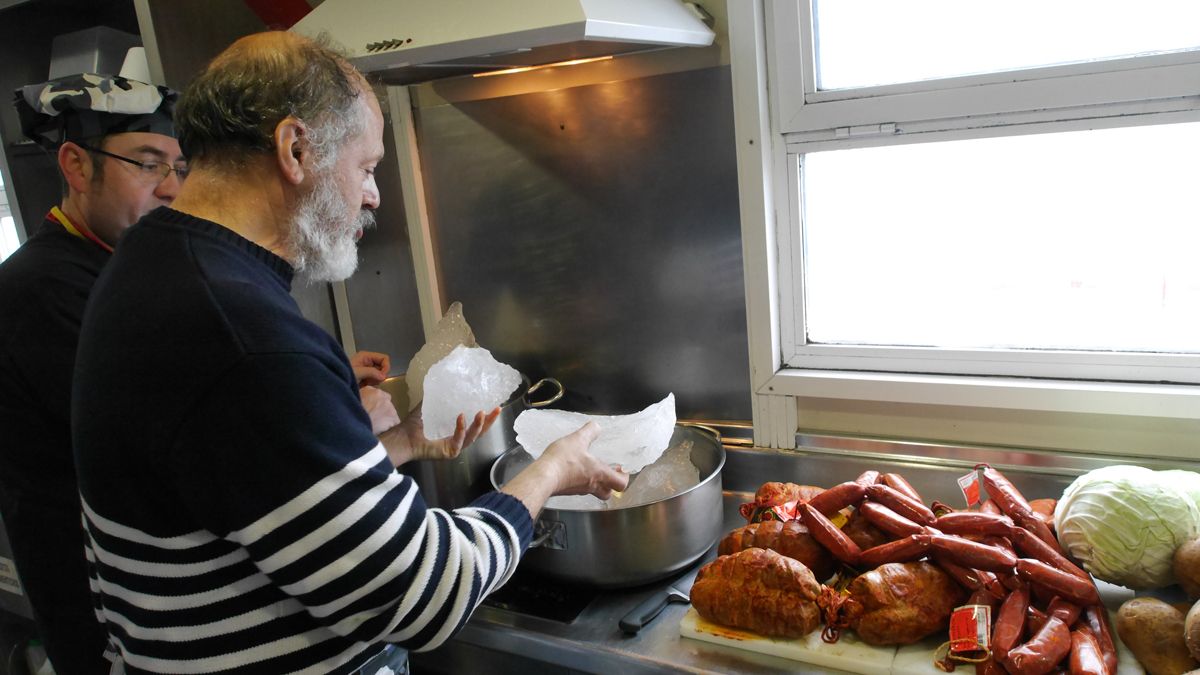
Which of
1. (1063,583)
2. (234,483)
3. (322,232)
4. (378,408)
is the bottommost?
(1063,583)

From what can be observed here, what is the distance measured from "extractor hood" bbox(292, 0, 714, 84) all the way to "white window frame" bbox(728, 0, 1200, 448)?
0.19m

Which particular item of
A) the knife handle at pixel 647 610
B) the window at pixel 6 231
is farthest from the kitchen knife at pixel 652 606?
the window at pixel 6 231

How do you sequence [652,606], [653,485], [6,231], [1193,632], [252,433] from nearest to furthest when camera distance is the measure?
1. [252,433]
2. [1193,632]
3. [652,606]
4. [653,485]
5. [6,231]

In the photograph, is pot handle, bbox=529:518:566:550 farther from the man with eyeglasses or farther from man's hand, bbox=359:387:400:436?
the man with eyeglasses

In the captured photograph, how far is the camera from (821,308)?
1.62 meters

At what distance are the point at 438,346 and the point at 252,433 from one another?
0.99 metres

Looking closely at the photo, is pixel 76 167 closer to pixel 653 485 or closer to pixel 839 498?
pixel 653 485

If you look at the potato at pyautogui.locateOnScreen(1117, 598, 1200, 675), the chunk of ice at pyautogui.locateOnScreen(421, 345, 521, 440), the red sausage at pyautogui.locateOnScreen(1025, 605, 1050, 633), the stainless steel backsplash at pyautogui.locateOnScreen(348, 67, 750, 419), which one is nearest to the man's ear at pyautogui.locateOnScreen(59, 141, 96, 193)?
the chunk of ice at pyautogui.locateOnScreen(421, 345, 521, 440)

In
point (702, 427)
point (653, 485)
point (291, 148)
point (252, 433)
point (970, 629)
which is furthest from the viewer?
point (702, 427)

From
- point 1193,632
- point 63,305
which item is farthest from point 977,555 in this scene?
point 63,305

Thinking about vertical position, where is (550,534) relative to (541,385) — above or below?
below

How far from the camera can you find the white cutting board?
3.52 ft

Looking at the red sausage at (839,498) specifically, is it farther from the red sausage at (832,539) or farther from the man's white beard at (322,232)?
the man's white beard at (322,232)

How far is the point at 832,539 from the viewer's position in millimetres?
1244
